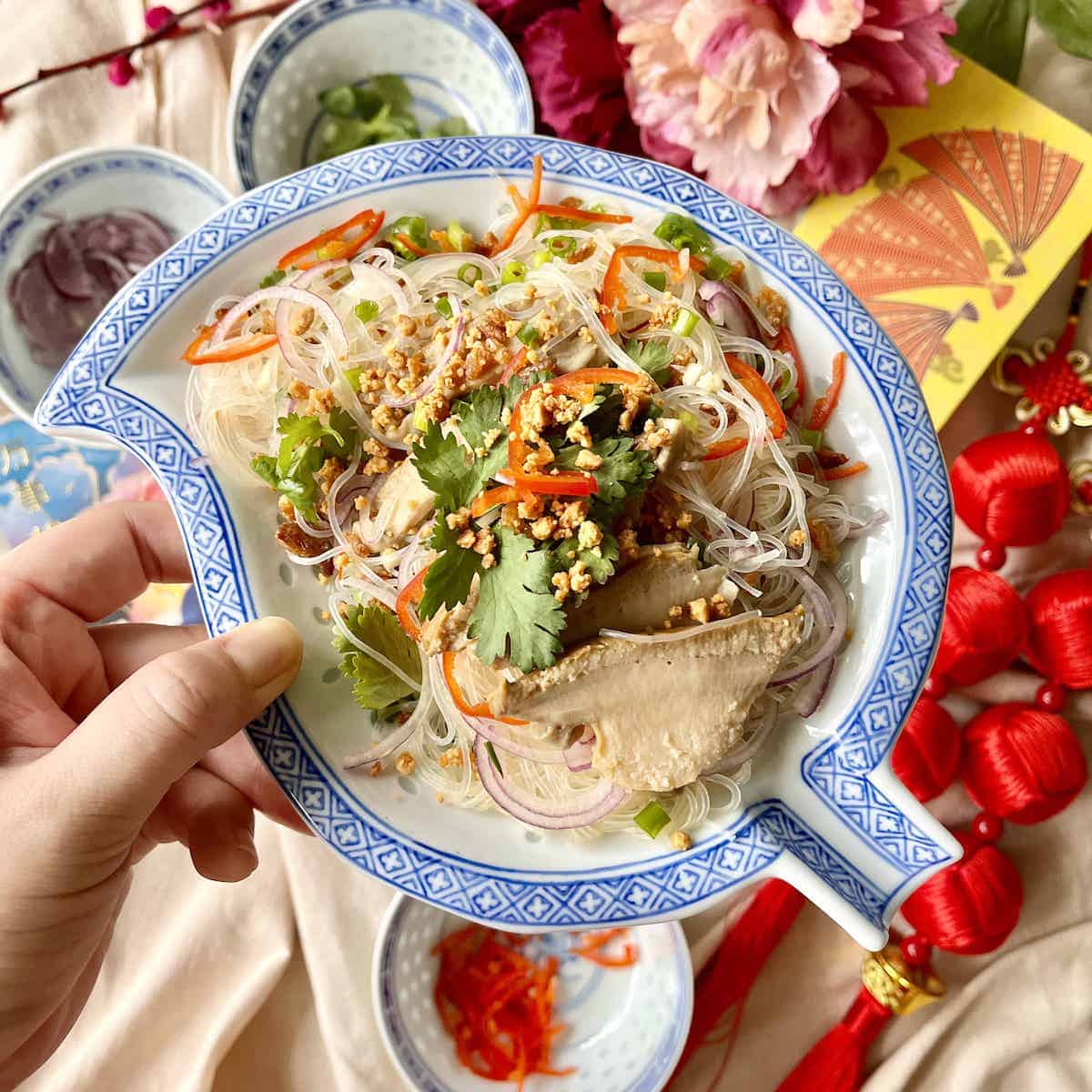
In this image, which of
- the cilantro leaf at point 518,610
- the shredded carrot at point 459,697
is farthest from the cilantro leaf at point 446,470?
the shredded carrot at point 459,697

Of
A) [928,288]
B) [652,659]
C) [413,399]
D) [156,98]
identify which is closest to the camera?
[652,659]

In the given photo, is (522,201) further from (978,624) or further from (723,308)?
(978,624)

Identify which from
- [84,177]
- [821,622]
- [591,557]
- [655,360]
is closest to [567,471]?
[591,557]

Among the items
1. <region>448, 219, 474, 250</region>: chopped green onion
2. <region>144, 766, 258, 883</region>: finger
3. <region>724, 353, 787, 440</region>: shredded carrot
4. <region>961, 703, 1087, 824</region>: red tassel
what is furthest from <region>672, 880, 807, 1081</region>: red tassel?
<region>448, 219, 474, 250</region>: chopped green onion

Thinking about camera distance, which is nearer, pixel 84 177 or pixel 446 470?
pixel 446 470

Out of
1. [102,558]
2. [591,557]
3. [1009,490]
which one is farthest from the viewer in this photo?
A: [1009,490]

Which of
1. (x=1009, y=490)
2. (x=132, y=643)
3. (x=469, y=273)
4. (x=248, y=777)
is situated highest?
(x=469, y=273)

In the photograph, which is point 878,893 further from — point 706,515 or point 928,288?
point 928,288

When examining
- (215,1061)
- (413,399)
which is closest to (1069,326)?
(413,399)
